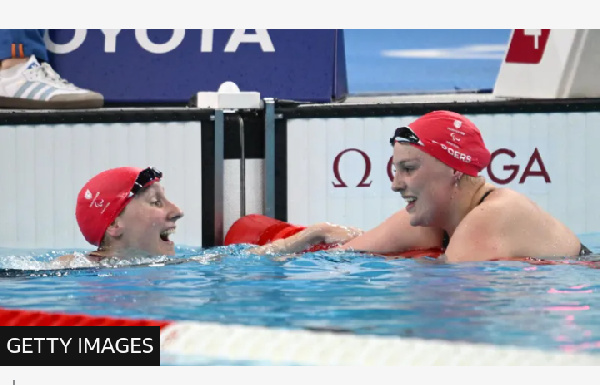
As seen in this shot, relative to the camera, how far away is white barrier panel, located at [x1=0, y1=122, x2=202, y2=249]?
17.8ft

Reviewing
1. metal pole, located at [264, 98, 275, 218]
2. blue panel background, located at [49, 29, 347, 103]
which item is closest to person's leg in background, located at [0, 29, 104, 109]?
blue panel background, located at [49, 29, 347, 103]

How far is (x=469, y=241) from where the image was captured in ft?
12.0

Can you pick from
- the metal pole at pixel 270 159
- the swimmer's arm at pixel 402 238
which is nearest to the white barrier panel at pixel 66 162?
the metal pole at pixel 270 159

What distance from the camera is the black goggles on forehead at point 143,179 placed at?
13.6ft

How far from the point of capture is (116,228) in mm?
4102

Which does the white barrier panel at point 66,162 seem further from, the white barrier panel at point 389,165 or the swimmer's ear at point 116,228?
the swimmer's ear at point 116,228

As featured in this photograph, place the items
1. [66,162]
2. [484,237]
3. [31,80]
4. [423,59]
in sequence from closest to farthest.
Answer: [484,237], [66,162], [31,80], [423,59]

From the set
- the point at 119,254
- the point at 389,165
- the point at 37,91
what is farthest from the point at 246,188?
the point at 119,254

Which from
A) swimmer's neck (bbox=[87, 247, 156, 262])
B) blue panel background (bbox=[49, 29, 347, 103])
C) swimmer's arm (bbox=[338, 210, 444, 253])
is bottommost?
swimmer's neck (bbox=[87, 247, 156, 262])

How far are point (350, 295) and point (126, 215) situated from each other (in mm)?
1267

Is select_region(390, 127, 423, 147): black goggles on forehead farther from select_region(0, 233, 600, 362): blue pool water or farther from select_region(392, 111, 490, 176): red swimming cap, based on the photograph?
select_region(0, 233, 600, 362): blue pool water

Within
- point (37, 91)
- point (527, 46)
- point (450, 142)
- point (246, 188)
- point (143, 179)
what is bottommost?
point (246, 188)

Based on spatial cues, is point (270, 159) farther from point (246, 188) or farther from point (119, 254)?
point (119, 254)

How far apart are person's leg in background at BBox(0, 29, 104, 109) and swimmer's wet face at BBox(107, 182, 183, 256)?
1.57m
